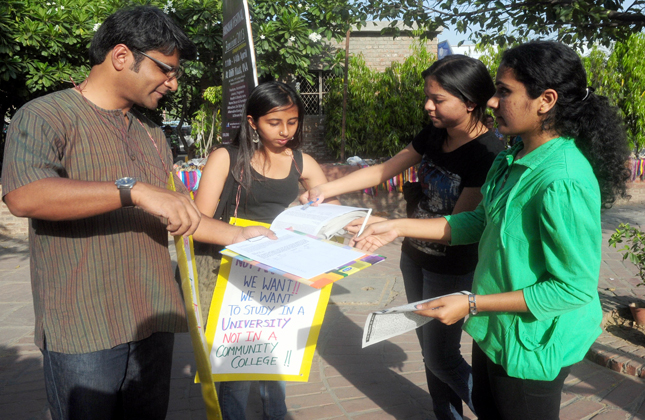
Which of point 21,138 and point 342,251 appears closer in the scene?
point 21,138

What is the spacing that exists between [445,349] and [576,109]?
1.33m

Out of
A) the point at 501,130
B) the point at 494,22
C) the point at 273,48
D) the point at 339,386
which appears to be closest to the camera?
the point at 501,130

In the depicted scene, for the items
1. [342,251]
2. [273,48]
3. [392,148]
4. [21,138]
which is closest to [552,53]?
[342,251]

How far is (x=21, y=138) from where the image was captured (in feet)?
4.72

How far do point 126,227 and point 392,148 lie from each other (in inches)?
Result: 371

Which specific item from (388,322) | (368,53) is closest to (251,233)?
(388,322)

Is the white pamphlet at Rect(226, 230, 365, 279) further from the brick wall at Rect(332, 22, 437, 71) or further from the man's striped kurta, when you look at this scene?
the brick wall at Rect(332, 22, 437, 71)

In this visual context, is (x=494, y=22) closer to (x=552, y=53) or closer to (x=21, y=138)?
(x=552, y=53)

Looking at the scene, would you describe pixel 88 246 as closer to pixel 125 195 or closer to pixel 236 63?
pixel 125 195

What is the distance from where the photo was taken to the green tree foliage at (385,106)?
416 inches

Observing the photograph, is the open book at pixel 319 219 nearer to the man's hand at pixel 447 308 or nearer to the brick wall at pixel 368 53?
the man's hand at pixel 447 308

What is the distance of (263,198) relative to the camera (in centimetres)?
240

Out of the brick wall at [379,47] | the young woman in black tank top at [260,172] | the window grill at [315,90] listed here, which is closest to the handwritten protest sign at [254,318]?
the young woman in black tank top at [260,172]

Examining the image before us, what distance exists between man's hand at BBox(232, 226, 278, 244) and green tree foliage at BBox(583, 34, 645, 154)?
9872 mm
